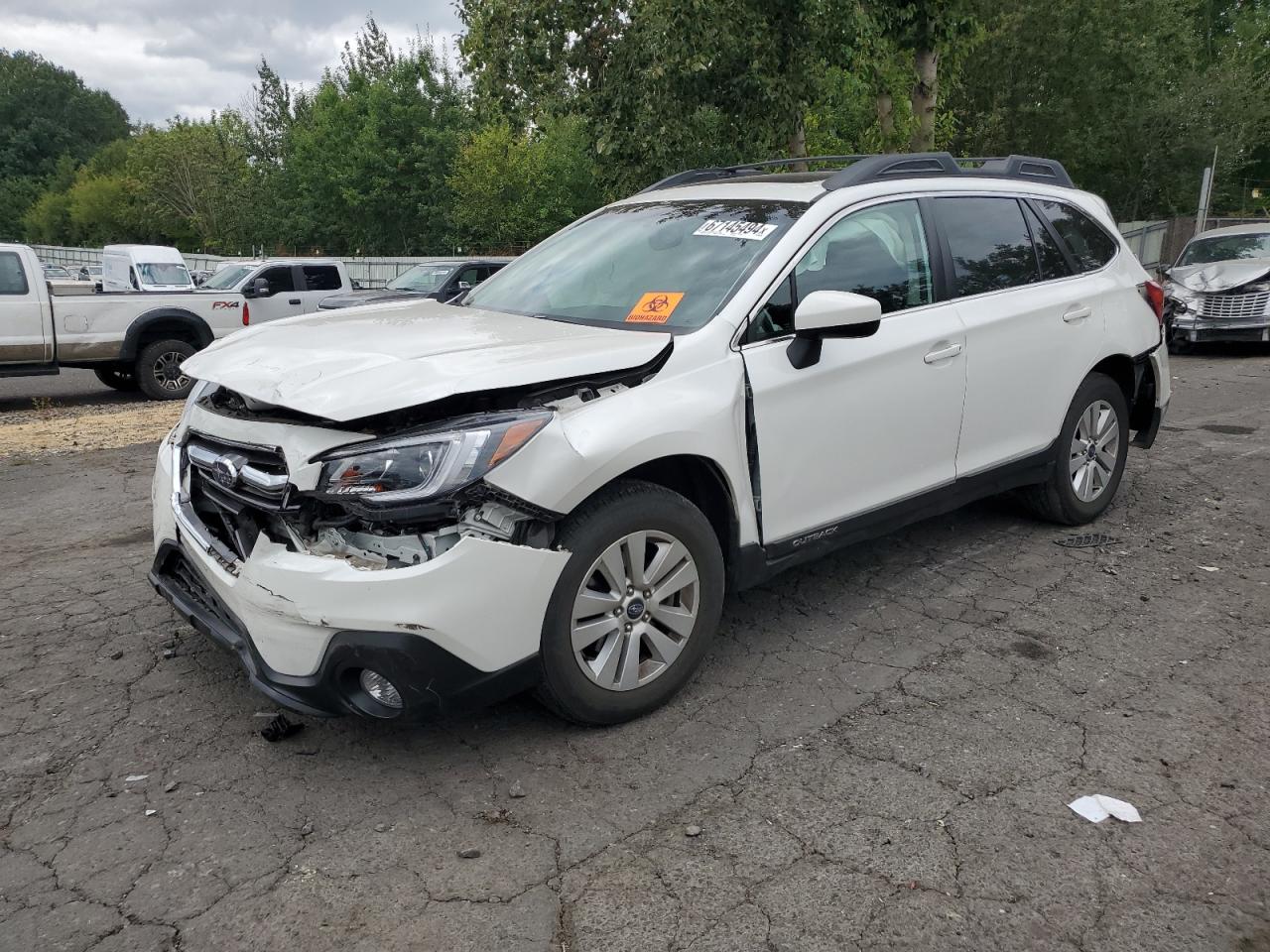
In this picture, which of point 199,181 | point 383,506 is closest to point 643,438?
point 383,506

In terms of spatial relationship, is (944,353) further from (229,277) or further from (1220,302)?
(229,277)

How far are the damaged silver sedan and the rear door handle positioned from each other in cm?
1100

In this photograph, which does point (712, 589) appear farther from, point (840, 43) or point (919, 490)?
point (840, 43)

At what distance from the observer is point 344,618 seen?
2.85m

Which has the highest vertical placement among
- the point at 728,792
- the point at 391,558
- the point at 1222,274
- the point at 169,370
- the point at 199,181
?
the point at 199,181

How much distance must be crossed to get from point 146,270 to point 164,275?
0.31 meters

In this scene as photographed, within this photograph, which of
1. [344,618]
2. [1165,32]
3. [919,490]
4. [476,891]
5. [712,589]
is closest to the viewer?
[476,891]

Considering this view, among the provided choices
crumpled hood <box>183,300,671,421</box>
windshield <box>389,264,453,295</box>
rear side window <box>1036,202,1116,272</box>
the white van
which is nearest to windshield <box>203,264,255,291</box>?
the white van

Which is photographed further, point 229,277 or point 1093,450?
point 229,277

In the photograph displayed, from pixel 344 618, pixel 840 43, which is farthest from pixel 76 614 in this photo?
pixel 840 43

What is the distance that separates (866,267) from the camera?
163 inches

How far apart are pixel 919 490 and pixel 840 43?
1079cm

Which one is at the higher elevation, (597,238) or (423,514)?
(597,238)

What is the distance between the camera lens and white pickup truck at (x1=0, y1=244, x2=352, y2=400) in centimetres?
1091
